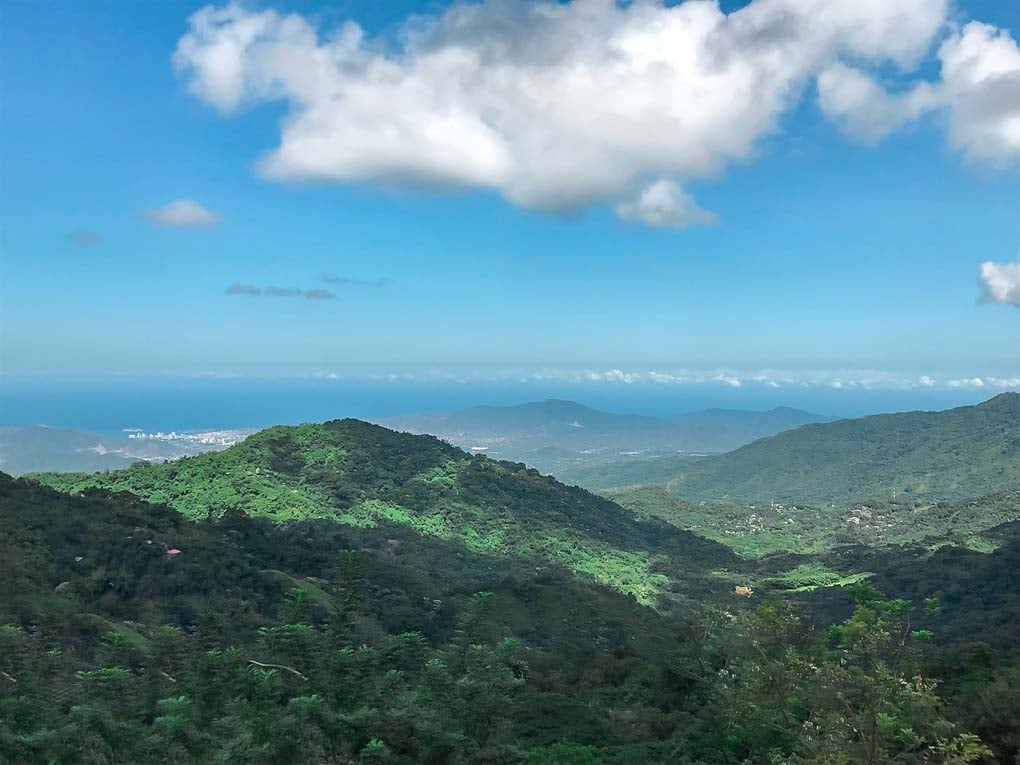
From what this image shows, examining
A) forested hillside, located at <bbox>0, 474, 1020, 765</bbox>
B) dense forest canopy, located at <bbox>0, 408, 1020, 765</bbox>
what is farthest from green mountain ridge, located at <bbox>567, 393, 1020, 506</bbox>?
forested hillside, located at <bbox>0, 474, 1020, 765</bbox>

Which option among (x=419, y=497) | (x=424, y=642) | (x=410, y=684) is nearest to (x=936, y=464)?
(x=419, y=497)

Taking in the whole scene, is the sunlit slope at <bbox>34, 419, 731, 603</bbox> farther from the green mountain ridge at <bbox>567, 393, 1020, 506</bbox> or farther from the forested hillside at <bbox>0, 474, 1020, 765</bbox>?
the green mountain ridge at <bbox>567, 393, 1020, 506</bbox>

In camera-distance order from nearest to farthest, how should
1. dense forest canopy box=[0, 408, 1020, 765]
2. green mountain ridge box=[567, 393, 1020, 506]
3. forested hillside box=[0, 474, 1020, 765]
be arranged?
forested hillside box=[0, 474, 1020, 765]
dense forest canopy box=[0, 408, 1020, 765]
green mountain ridge box=[567, 393, 1020, 506]

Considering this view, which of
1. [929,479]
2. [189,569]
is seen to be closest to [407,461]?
[189,569]

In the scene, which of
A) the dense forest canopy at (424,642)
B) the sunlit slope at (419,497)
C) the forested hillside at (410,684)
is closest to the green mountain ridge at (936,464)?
the dense forest canopy at (424,642)

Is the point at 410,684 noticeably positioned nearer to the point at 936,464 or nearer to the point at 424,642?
the point at 424,642

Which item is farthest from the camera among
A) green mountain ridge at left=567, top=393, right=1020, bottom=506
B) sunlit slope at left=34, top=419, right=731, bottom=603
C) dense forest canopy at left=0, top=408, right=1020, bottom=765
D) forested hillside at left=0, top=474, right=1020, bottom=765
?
green mountain ridge at left=567, top=393, right=1020, bottom=506

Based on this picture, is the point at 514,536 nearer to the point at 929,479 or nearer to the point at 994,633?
the point at 994,633

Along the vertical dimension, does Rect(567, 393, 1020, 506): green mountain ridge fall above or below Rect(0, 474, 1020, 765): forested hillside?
below
